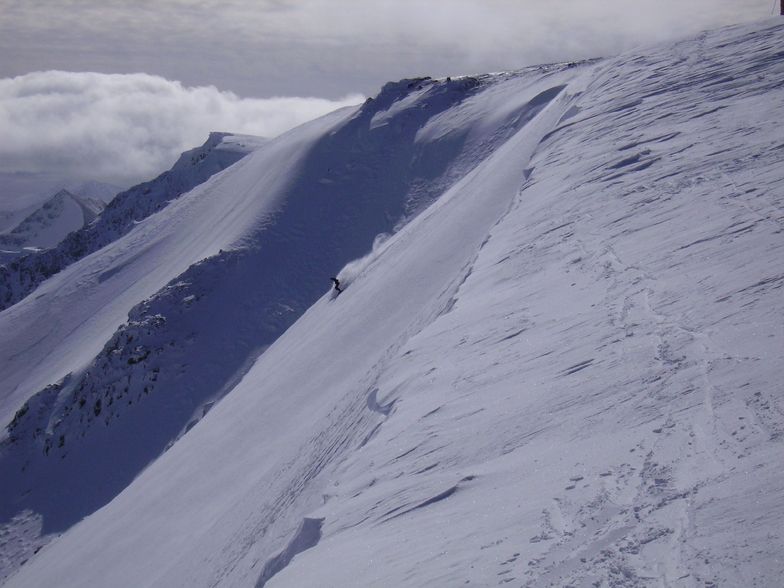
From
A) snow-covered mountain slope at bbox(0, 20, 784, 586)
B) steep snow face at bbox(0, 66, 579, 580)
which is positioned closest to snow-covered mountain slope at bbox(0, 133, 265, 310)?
steep snow face at bbox(0, 66, 579, 580)

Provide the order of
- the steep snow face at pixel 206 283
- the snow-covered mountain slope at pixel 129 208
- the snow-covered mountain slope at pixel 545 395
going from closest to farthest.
Result: the snow-covered mountain slope at pixel 545 395 < the steep snow face at pixel 206 283 < the snow-covered mountain slope at pixel 129 208

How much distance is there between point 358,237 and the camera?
37.8 m

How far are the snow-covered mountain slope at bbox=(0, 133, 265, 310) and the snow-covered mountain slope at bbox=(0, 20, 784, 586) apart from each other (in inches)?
1644

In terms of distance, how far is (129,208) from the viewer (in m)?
69.6

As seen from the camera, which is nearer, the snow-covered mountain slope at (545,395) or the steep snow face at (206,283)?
the snow-covered mountain slope at (545,395)

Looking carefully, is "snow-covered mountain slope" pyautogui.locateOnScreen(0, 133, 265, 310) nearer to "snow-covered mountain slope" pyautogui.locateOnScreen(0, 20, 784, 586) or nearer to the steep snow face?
the steep snow face

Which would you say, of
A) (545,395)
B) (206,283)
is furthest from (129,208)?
(545,395)

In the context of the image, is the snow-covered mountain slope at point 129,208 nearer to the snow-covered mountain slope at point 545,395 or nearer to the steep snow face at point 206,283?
the steep snow face at point 206,283

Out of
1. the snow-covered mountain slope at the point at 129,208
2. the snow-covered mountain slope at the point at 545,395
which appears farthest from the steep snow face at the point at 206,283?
the snow-covered mountain slope at the point at 129,208

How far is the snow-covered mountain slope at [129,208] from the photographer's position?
66250 mm

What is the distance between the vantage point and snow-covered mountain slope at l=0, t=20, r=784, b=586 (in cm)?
462

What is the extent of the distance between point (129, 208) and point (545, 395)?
69379 mm

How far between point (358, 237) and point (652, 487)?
110ft

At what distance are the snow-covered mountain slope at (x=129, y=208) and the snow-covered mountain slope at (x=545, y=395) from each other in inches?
1644
